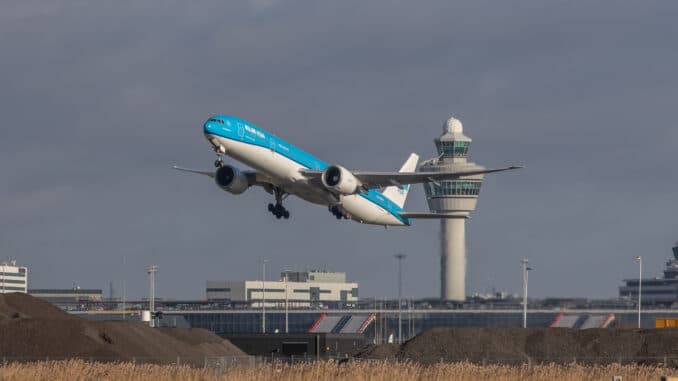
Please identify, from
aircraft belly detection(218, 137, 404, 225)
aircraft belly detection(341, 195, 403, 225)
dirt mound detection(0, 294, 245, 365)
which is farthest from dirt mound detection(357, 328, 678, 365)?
dirt mound detection(0, 294, 245, 365)

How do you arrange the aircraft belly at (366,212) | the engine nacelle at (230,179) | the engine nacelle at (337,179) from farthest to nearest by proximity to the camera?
the aircraft belly at (366,212)
the engine nacelle at (230,179)
the engine nacelle at (337,179)

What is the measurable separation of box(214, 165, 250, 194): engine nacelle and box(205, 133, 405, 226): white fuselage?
6.62ft

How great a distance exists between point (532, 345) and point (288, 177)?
31.0 m

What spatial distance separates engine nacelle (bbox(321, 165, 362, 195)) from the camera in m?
97.1

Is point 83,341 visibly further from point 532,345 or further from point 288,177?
point 532,345

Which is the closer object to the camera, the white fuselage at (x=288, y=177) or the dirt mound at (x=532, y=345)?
the white fuselage at (x=288, y=177)

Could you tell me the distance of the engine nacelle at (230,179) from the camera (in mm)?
100188

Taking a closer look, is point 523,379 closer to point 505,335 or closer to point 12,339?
point 12,339

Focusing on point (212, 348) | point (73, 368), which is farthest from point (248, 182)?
point (73, 368)

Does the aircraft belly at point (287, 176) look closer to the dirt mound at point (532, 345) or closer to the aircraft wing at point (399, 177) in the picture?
the aircraft wing at point (399, 177)

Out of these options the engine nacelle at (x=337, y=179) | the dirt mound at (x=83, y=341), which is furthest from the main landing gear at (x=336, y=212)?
the dirt mound at (x=83, y=341)

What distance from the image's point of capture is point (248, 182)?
334 ft

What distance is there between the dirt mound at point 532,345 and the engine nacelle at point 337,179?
1451 centimetres

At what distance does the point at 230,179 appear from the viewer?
100 m
